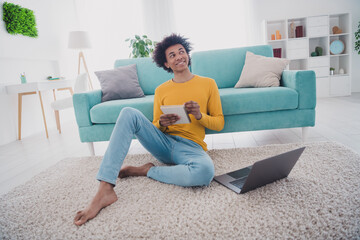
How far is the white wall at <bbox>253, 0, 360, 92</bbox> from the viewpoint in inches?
181

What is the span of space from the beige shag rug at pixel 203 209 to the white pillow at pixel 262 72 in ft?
2.86

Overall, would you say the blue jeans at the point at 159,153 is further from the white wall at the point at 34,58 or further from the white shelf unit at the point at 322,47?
the white shelf unit at the point at 322,47

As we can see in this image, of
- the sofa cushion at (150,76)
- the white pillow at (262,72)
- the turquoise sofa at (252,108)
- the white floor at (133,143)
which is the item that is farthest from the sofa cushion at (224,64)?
the white floor at (133,143)

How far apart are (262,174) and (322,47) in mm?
4452

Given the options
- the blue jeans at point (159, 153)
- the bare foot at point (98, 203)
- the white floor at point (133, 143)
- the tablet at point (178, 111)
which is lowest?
the white floor at point (133, 143)

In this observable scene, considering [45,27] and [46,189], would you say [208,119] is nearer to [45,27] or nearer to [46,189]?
[46,189]

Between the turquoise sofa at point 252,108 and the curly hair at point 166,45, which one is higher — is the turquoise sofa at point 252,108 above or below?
below

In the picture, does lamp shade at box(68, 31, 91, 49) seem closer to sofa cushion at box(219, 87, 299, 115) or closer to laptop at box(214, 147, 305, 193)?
sofa cushion at box(219, 87, 299, 115)

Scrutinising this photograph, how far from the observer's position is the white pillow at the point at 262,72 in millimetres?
2232

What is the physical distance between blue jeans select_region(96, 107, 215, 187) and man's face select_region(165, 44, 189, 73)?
405mm

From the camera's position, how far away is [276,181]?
52.9 inches

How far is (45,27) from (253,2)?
12.5 feet

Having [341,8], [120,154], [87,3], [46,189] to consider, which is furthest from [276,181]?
[87,3]

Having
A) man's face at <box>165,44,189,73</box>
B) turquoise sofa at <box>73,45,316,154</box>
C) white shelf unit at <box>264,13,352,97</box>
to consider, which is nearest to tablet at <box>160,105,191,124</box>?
man's face at <box>165,44,189,73</box>
